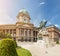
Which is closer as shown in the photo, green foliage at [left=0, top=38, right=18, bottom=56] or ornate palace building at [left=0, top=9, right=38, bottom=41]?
green foliage at [left=0, top=38, right=18, bottom=56]

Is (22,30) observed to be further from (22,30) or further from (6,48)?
(6,48)

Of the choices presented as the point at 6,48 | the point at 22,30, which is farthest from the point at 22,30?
the point at 6,48

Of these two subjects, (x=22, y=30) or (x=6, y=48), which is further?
(x=22, y=30)

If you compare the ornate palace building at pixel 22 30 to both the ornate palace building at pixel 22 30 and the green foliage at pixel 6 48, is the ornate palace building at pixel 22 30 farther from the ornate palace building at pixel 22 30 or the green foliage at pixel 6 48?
the green foliage at pixel 6 48

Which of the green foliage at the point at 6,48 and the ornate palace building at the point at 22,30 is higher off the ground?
the ornate palace building at the point at 22,30

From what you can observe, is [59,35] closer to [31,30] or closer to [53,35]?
[53,35]

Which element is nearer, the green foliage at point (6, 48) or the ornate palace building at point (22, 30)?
the green foliage at point (6, 48)

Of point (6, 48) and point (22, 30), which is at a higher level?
point (22, 30)

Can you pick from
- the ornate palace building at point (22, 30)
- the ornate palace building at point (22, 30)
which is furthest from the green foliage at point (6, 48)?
the ornate palace building at point (22, 30)

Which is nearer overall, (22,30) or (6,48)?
(6,48)

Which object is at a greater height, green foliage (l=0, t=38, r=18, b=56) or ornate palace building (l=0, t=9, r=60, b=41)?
ornate palace building (l=0, t=9, r=60, b=41)

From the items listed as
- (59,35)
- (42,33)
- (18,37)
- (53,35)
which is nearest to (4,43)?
(42,33)

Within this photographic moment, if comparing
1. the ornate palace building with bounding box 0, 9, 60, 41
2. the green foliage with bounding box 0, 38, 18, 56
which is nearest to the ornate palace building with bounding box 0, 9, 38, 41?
the ornate palace building with bounding box 0, 9, 60, 41

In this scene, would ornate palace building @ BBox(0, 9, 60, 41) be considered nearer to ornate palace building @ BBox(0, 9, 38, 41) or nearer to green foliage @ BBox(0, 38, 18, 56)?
ornate palace building @ BBox(0, 9, 38, 41)
